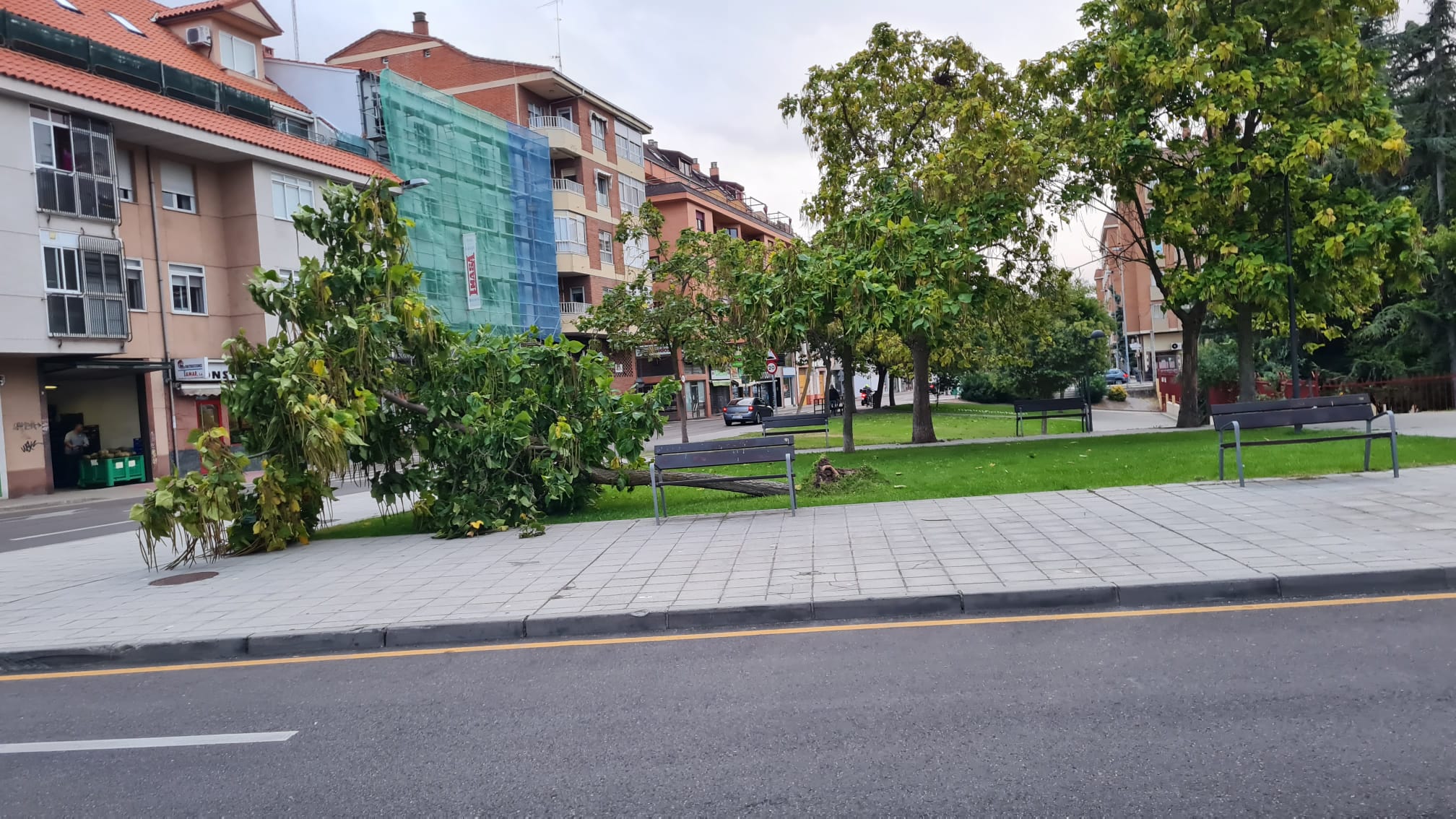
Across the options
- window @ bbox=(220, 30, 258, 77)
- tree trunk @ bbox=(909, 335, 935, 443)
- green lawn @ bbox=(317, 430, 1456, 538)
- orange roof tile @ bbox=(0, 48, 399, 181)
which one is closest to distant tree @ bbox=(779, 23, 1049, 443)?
tree trunk @ bbox=(909, 335, 935, 443)

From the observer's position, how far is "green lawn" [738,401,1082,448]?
92.9 ft

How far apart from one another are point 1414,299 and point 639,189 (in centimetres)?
3694

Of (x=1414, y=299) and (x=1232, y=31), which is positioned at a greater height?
(x=1232, y=31)

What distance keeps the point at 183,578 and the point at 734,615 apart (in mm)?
6379

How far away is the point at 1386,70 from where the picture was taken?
2838 cm

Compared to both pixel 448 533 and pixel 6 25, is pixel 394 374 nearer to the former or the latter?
pixel 448 533

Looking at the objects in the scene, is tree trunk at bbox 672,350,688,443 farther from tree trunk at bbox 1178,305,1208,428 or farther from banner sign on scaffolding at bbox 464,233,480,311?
tree trunk at bbox 1178,305,1208,428

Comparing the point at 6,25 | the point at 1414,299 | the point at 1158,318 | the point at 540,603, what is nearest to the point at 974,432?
the point at 1414,299

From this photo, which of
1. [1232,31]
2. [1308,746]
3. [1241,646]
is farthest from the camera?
[1232,31]

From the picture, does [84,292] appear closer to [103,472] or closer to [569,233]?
[103,472]

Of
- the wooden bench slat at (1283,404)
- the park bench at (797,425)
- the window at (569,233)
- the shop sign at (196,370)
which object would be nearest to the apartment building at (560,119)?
the window at (569,233)

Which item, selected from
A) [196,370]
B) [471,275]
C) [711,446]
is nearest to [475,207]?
[471,275]

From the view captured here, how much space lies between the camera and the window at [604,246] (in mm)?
47312

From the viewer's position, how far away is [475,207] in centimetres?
3844
